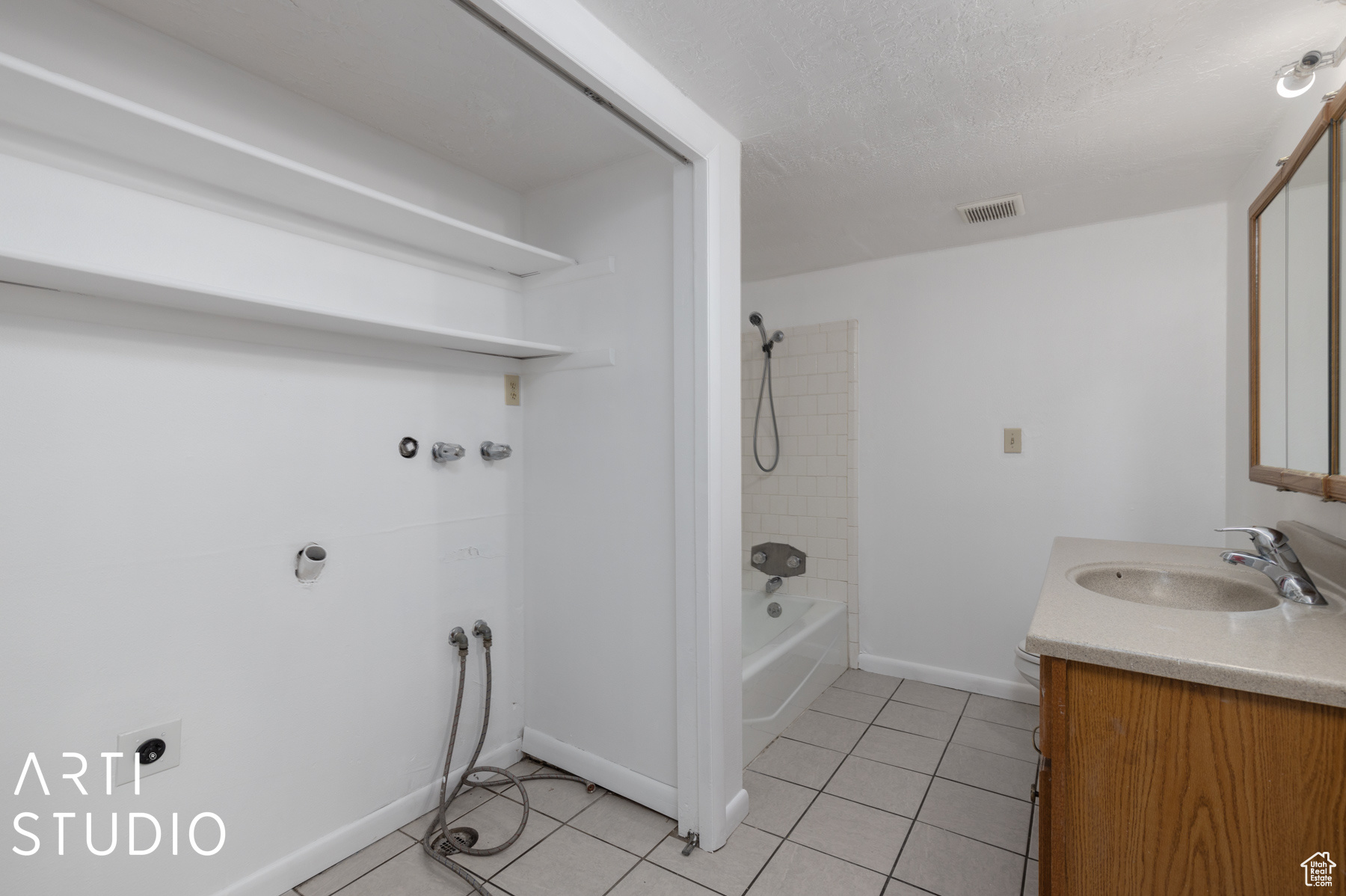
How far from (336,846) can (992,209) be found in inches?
122

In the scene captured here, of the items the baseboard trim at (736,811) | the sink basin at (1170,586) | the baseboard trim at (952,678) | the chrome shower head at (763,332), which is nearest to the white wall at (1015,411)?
the baseboard trim at (952,678)

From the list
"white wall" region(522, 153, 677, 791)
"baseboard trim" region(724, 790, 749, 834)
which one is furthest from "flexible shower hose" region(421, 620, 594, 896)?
"baseboard trim" region(724, 790, 749, 834)

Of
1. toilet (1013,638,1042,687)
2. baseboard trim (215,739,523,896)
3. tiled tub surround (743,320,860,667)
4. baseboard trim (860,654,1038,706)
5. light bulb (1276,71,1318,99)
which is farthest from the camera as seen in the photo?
tiled tub surround (743,320,860,667)

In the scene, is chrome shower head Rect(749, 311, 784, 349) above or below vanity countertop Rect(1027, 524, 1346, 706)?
above

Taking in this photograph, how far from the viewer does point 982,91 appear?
5.37ft

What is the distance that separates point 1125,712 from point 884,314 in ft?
7.43

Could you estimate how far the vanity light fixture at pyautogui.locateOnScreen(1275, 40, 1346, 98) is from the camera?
123cm

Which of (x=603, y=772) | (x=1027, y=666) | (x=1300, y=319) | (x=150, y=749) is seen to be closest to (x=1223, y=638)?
(x=1300, y=319)

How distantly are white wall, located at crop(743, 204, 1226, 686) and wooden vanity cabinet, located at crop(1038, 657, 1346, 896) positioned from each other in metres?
1.79

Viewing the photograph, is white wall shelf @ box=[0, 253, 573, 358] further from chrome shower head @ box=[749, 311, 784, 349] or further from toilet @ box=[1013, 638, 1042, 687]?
toilet @ box=[1013, 638, 1042, 687]

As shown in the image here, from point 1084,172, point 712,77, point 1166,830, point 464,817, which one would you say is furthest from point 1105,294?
point 464,817

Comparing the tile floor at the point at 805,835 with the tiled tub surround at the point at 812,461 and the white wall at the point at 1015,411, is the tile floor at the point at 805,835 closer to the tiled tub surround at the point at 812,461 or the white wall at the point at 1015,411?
the white wall at the point at 1015,411

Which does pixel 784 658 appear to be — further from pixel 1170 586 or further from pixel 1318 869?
pixel 1318 869

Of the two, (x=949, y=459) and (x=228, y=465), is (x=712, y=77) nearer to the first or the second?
(x=228, y=465)
